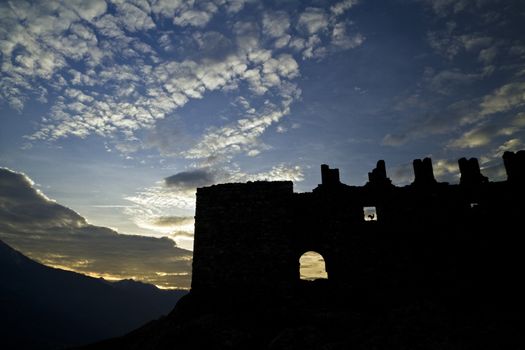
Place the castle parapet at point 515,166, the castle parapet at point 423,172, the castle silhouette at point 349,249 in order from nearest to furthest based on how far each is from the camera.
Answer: the castle silhouette at point 349,249 → the castle parapet at point 515,166 → the castle parapet at point 423,172

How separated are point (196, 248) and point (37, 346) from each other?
169 metres

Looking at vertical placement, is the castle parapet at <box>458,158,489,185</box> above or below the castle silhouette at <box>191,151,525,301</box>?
above

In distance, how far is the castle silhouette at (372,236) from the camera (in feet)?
55.4

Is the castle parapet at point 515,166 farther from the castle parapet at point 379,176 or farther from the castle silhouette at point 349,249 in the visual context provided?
the castle parapet at point 379,176

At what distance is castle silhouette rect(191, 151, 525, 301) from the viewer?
1688cm

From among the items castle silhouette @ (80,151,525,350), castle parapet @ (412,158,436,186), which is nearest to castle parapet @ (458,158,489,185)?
castle silhouette @ (80,151,525,350)

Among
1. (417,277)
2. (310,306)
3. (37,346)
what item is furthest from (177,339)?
(37,346)

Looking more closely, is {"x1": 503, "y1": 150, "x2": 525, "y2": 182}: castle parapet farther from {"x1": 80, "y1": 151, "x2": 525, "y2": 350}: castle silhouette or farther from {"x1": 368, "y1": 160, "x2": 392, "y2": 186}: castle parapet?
{"x1": 368, "y1": 160, "x2": 392, "y2": 186}: castle parapet

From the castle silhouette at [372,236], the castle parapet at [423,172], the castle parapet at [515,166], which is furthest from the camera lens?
the castle parapet at [423,172]

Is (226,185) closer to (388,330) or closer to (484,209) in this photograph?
(388,330)

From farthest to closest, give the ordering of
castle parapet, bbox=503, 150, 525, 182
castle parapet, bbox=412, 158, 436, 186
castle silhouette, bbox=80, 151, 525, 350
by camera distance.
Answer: castle parapet, bbox=412, 158, 436, 186 < castle parapet, bbox=503, 150, 525, 182 < castle silhouette, bbox=80, 151, 525, 350

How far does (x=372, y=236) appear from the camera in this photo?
17688mm

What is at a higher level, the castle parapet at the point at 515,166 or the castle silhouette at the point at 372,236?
the castle parapet at the point at 515,166

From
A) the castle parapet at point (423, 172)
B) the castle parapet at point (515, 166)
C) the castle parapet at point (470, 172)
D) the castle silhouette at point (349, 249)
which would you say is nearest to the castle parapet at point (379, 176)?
the castle silhouette at point (349, 249)
